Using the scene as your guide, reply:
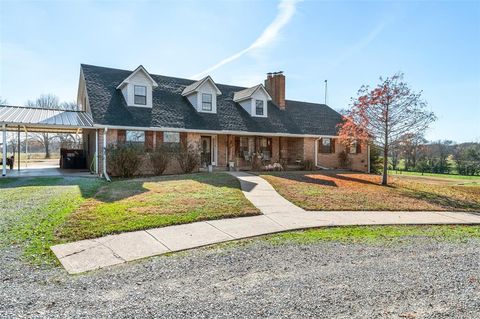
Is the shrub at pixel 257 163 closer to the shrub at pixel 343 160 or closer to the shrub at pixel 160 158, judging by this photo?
the shrub at pixel 160 158

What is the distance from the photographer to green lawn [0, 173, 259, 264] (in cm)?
572

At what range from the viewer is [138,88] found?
1789 centimetres

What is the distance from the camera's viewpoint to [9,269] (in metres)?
4.20

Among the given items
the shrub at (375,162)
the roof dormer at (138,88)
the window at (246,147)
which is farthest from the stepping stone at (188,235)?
the shrub at (375,162)

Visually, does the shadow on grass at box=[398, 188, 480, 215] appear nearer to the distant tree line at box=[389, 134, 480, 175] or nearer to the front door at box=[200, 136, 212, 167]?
the front door at box=[200, 136, 212, 167]

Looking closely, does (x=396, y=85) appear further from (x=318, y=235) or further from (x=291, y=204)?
(x=318, y=235)

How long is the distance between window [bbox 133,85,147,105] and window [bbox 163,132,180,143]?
2.43m

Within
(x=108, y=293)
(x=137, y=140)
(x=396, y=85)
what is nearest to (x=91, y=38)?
Result: (x=137, y=140)

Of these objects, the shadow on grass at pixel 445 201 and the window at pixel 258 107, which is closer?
the shadow on grass at pixel 445 201

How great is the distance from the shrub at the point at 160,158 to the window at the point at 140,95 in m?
3.44

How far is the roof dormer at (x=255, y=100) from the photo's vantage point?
70.9 feet

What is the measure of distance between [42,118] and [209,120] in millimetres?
8916

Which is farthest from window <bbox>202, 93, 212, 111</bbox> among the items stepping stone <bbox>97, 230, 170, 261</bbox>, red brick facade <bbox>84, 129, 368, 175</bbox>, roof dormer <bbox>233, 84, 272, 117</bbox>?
stepping stone <bbox>97, 230, 170, 261</bbox>

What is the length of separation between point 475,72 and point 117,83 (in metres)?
20.6
